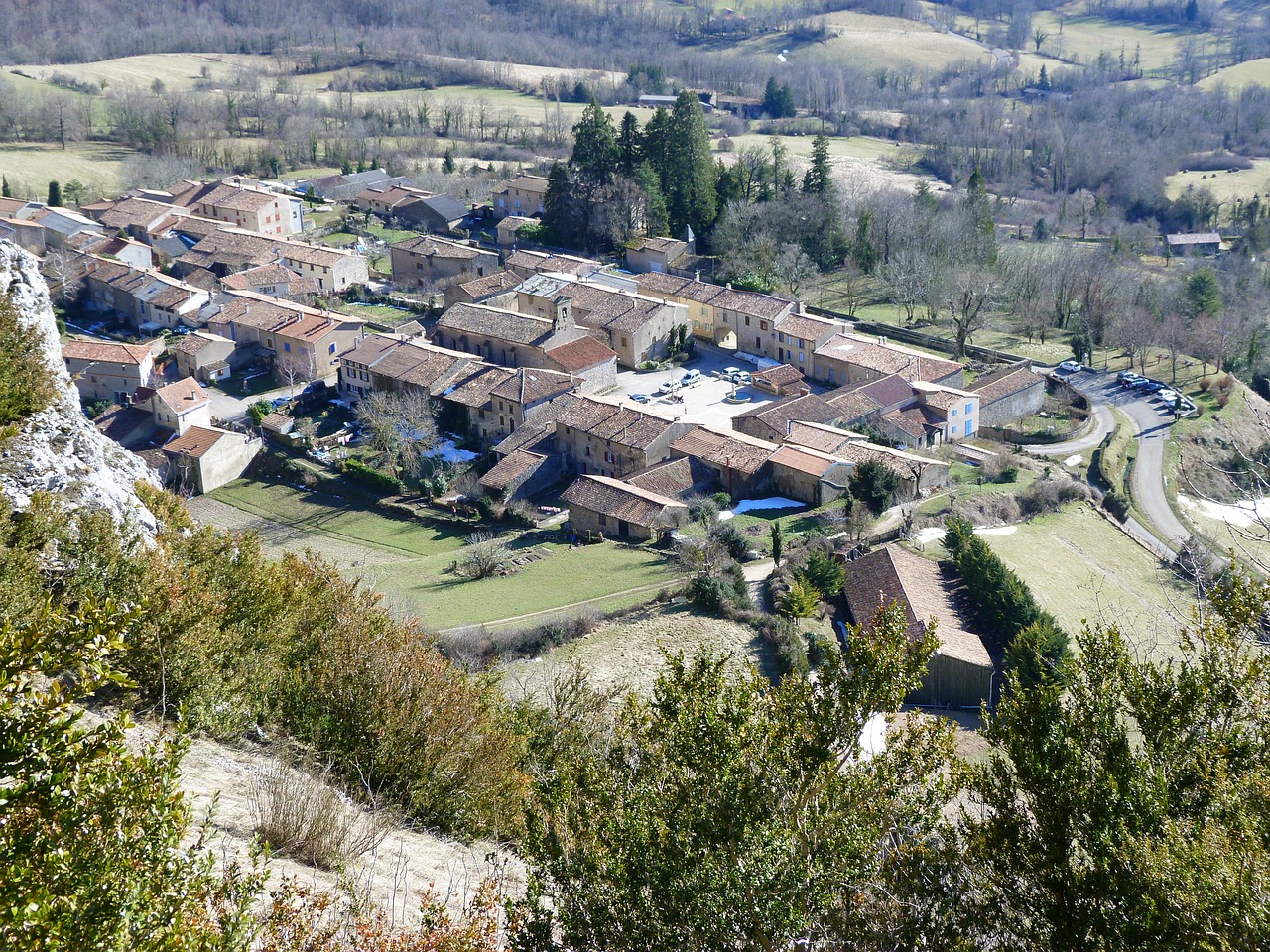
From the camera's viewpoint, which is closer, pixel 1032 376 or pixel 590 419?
pixel 590 419

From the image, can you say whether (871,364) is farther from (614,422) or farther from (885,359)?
(614,422)

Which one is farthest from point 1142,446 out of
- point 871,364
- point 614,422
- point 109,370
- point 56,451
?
point 109,370

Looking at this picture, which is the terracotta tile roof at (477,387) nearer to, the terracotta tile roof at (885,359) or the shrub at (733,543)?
the terracotta tile roof at (885,359)

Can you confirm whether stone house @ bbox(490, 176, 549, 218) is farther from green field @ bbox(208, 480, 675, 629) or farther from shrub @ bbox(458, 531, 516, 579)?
shrub @ bbox(458, 531, 516, 579)

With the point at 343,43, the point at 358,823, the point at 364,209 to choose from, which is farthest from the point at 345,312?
the point at 343,43

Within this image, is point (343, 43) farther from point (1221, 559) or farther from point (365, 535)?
point (1221, 559)

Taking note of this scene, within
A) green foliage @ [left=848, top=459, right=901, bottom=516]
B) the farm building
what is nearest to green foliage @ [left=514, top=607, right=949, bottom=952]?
the farm building

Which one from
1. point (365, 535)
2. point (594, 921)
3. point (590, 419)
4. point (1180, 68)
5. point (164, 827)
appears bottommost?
point (365, 535)
